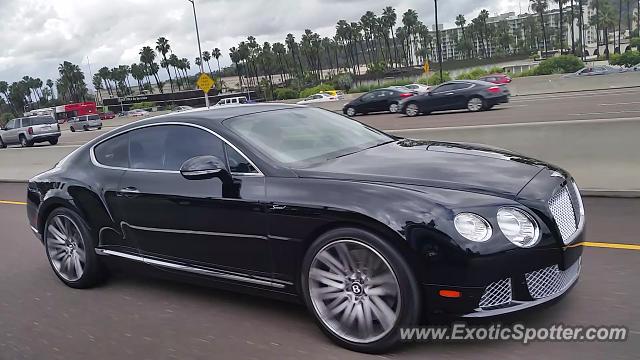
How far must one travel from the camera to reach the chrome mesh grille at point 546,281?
3.23m

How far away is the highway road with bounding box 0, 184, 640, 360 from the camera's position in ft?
11.4

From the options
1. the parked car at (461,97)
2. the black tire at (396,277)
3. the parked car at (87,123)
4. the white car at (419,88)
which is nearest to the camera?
the black tire at (396,277)

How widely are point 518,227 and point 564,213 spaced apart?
0.50 meters

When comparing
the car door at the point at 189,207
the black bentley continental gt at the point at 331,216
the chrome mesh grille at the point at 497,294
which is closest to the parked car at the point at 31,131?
the black bentley continental gt at the point at 331,216

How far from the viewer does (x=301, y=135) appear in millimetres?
4398

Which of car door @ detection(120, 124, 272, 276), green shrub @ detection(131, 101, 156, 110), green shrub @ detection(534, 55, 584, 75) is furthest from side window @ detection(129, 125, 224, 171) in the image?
green shrub @ detection(131, 101, 156, 110)

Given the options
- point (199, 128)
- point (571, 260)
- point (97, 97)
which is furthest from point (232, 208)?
point (97, 97)

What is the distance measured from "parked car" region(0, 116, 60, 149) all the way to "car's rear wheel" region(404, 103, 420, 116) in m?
19.2

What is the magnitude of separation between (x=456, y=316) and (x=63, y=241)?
377 cm

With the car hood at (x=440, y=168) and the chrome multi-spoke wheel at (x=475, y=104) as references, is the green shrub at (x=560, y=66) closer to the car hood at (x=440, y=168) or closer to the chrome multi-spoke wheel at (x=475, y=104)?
the chrome multi-spoke wheel at (x=475, y=104)

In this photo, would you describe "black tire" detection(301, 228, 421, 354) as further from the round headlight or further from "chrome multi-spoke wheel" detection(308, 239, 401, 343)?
the round headlight

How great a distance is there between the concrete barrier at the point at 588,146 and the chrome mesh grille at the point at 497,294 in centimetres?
478

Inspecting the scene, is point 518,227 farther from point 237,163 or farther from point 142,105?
point 142,105

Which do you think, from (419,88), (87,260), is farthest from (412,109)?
(87,260)
